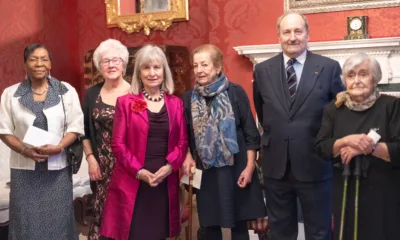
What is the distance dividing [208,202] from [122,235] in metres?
0.49

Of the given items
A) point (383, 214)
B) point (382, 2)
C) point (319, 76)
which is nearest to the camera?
point (383, 214)

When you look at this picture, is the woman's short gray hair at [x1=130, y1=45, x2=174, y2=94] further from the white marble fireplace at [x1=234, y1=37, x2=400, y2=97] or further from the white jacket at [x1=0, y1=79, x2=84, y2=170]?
the white marble fireplace at [x1=234, y1=37, x2=400, y2=97]

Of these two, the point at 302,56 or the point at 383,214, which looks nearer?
the point at 383,214

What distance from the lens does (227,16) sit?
15.7 ft

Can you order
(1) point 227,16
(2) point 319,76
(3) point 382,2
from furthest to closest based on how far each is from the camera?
(1) point 227,16 < (3) point 382,2 < (2) point 319,76

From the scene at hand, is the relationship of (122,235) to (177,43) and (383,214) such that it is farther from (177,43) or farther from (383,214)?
(177,43)

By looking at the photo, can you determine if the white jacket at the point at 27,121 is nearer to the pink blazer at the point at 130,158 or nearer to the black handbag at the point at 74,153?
the black handbag at the point at 74,153

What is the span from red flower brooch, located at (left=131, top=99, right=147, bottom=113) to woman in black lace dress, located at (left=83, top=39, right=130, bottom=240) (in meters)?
0.20

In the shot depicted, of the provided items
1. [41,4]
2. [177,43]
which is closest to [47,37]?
[41,4]

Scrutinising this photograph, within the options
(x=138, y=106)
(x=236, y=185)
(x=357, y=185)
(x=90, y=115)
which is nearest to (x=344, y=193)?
(x=357, y=185)

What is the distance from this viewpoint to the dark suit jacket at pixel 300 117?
8.13 ft

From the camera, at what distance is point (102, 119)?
269 centimetres

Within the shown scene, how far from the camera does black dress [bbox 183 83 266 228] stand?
262cm

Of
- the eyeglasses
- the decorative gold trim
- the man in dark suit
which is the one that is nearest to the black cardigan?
the eyeglasses
